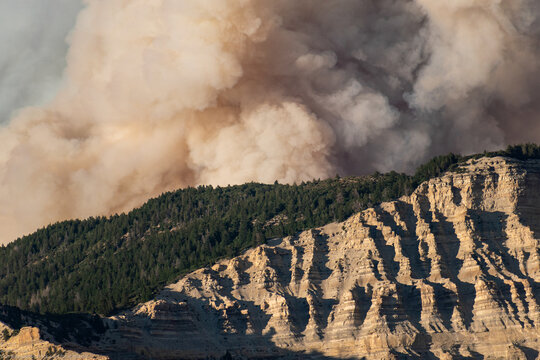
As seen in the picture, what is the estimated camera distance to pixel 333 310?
7298 inches

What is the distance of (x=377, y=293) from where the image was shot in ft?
601

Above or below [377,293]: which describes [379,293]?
below

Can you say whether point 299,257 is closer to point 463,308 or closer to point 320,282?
point 320,282

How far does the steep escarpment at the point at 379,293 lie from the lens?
17750cm

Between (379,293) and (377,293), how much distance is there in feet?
1.47

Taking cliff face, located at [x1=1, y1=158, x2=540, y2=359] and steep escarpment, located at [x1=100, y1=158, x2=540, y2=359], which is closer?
cliff face, located at [x1=1, y1=158, x2=540, y2=359]

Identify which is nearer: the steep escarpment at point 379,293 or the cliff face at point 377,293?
the cliff face at point 377,293

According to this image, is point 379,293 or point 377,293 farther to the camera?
point 377,293

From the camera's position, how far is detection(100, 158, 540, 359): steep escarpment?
6988 inches

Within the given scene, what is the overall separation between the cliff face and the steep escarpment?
177 millimetres

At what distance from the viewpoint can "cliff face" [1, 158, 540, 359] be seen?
582ft

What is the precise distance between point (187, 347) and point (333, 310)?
22607 mm

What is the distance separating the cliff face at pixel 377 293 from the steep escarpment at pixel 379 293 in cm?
18

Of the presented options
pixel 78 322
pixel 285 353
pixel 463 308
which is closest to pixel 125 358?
pixel 78 322
